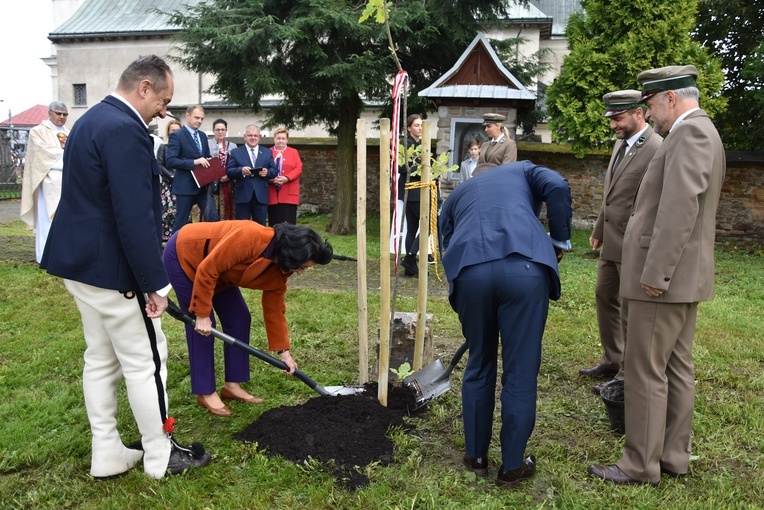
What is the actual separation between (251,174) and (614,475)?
21.6 feet

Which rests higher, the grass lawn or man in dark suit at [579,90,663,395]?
man in dark suit at [579,90,663,395]

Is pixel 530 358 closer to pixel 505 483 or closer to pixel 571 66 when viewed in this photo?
pixel 505 483

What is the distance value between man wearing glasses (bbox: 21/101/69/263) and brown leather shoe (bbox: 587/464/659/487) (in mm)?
6174

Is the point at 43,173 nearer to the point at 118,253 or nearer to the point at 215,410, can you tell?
the point at 215,410

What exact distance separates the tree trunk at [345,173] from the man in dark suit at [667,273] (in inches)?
395

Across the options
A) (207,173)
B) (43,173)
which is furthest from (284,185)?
(43,173)

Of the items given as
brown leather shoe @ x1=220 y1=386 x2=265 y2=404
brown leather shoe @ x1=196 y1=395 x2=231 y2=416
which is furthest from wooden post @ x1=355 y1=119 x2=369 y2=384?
brown leather shoe @ x1=196 y1=395 x2=231 y2=416

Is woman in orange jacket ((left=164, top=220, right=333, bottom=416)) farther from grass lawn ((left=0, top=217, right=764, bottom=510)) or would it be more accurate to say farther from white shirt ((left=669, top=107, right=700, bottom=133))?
white shirt ((left=669, top=107, right=700, bottom=133))

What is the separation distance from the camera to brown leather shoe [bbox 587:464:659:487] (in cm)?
335

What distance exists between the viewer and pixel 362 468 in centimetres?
346

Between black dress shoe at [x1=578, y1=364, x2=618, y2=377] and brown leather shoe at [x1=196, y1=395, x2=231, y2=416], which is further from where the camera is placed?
black dress shoe at [x1=578, y1=364, x2=618, y2=377]

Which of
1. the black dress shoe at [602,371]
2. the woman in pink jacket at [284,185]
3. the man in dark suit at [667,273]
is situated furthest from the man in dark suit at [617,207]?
the woman in pink jacket at [284,185]

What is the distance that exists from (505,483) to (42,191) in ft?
20.3

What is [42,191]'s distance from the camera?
282 inches
